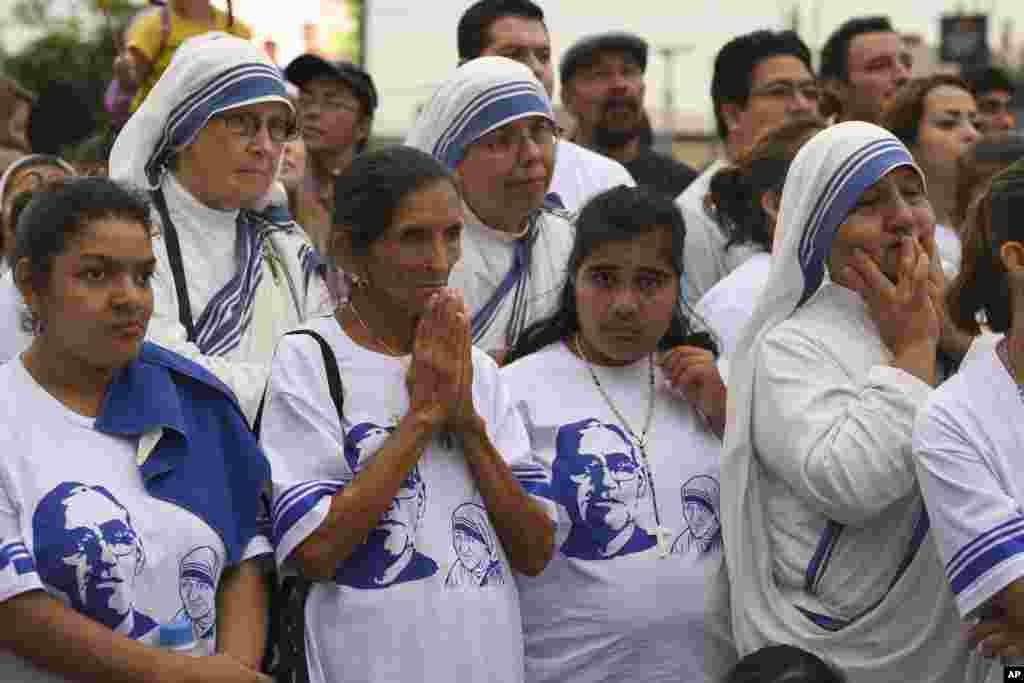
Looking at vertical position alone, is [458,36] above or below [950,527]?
above

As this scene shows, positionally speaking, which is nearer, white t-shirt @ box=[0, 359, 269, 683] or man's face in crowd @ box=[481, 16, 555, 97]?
white t-shirt @ box=[0, 359, 269, 683]

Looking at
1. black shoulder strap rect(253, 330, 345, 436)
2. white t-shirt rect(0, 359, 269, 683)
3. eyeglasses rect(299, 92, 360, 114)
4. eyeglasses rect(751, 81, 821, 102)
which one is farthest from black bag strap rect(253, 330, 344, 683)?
eyeglasses rect(299, 92, 360, 114)

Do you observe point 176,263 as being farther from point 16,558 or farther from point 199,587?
point 16,558

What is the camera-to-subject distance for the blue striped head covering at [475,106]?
18.7 ft

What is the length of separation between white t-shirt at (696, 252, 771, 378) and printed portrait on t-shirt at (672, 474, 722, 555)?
0.65 m

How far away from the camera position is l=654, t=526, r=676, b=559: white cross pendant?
487 cm

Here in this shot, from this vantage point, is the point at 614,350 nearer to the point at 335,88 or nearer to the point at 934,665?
the point at 934,665

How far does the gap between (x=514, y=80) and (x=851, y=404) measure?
5.39 ft

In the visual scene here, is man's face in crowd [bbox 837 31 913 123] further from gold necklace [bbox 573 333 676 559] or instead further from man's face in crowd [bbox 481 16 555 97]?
gold necklace [bbox 573 333 676 559]

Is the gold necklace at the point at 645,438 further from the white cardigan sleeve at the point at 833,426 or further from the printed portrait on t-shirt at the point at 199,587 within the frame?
the printed portrait on t-shirt at the point at 199,587

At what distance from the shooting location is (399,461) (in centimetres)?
439

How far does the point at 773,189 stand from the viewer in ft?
20.2

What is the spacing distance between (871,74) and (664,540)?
4.77m

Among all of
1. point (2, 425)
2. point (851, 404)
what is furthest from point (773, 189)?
point (2, 425)
